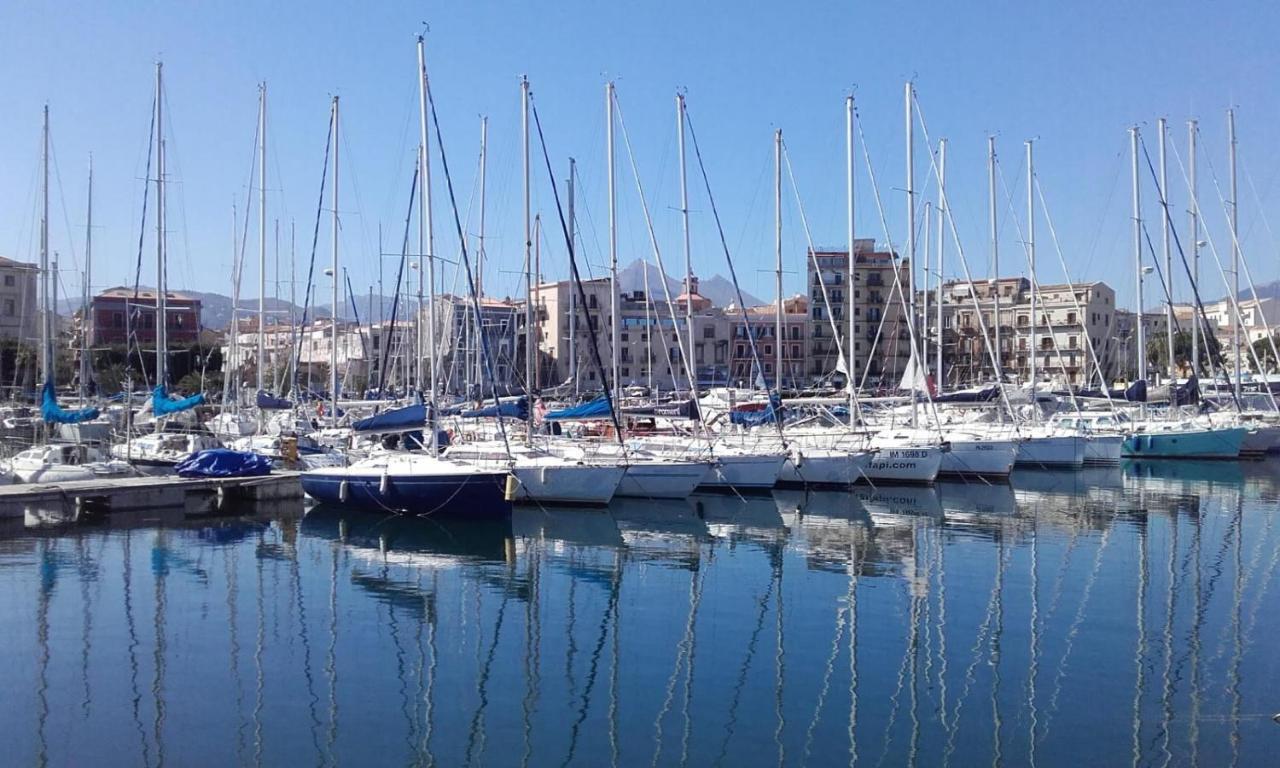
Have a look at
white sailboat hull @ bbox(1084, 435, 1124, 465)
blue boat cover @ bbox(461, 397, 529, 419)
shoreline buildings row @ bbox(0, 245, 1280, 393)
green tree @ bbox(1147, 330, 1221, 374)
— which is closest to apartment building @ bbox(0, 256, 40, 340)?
shoreline buildings row @ bbox(0, 245, 1280, 393)

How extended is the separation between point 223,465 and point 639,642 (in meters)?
20.3

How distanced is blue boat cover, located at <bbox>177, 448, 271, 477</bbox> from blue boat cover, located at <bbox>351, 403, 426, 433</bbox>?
3.16 m

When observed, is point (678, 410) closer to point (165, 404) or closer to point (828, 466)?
point (828, 466)

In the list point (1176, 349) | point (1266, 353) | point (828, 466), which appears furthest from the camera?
point (1176, 349)

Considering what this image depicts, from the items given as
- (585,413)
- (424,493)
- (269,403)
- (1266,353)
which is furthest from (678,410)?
(1266,353)

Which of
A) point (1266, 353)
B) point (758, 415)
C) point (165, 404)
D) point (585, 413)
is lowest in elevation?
point (758, 415)

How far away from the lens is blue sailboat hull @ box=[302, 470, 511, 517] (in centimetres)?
3014

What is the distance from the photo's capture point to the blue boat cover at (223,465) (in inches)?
1377

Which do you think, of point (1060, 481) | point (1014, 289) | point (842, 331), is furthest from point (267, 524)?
point (1014, 289)

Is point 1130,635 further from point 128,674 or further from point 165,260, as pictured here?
point 165,260

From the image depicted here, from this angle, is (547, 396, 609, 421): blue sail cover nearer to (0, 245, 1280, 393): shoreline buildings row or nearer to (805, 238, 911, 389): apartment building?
(0, 245, 1280, 393): shoreline buildings row

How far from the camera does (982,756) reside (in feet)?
44.6

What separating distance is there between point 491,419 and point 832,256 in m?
69.2

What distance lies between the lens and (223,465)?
116ft
